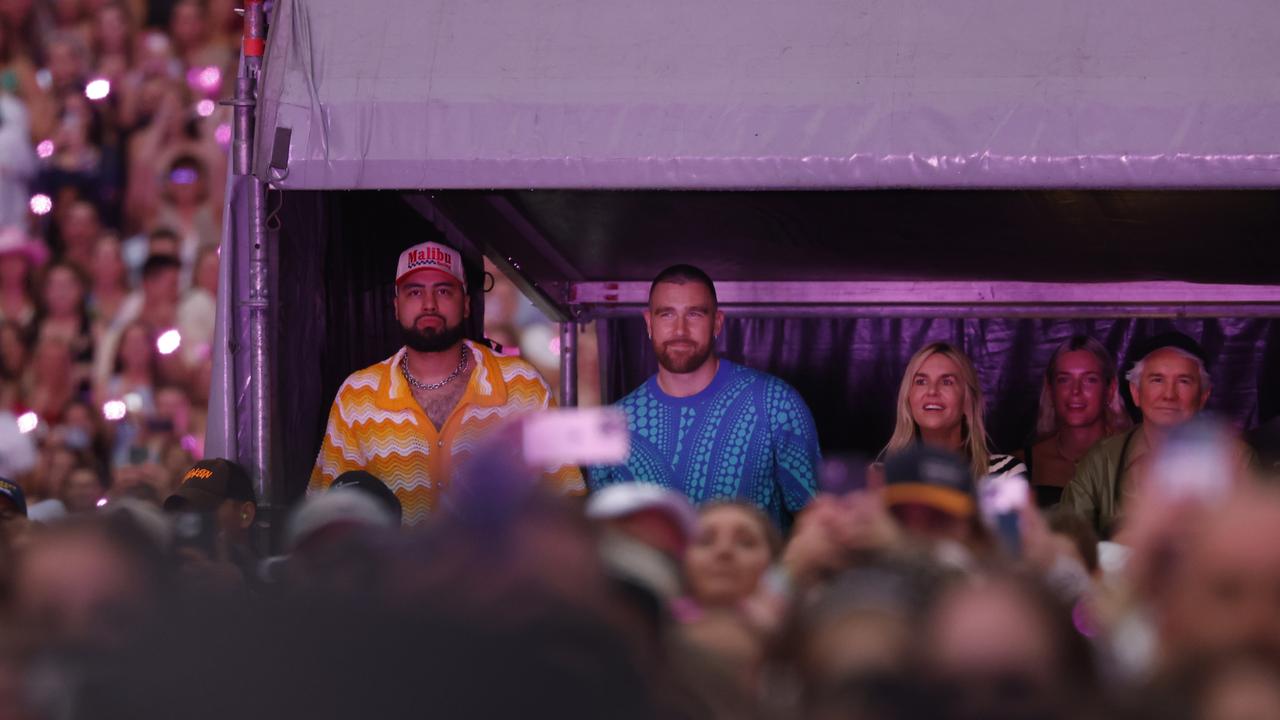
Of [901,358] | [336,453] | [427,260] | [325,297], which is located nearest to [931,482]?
[336,453]

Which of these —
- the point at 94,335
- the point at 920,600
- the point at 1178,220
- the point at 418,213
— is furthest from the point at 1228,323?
the point at 920,600

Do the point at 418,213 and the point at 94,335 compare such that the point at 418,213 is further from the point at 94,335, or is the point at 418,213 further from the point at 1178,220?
the point at 1178,220

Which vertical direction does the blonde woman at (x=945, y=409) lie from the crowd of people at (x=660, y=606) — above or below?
above

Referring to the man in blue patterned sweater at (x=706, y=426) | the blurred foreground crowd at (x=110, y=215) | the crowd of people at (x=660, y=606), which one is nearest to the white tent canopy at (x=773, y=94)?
the man in blue patterned sweater at (x=706, y=426)

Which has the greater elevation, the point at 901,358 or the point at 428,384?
the point at 901,358

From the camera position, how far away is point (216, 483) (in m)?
2.87

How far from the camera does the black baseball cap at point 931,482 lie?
1681mm

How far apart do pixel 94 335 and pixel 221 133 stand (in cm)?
85

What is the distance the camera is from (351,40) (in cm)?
309

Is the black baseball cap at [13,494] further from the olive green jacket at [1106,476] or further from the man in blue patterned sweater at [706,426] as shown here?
the olive green jacket at [1106,476]

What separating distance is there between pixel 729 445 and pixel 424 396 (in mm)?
813

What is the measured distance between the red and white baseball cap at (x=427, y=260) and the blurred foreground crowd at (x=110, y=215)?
0.87m

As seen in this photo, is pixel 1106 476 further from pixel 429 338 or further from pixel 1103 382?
pixel 429 338

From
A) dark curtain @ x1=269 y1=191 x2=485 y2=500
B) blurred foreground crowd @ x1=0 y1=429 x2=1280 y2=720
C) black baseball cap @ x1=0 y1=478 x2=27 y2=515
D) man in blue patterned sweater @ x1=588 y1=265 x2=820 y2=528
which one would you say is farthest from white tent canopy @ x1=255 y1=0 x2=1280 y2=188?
blurred foreground crowd @ x1=0 y1=429 x2=1280 y2=720
